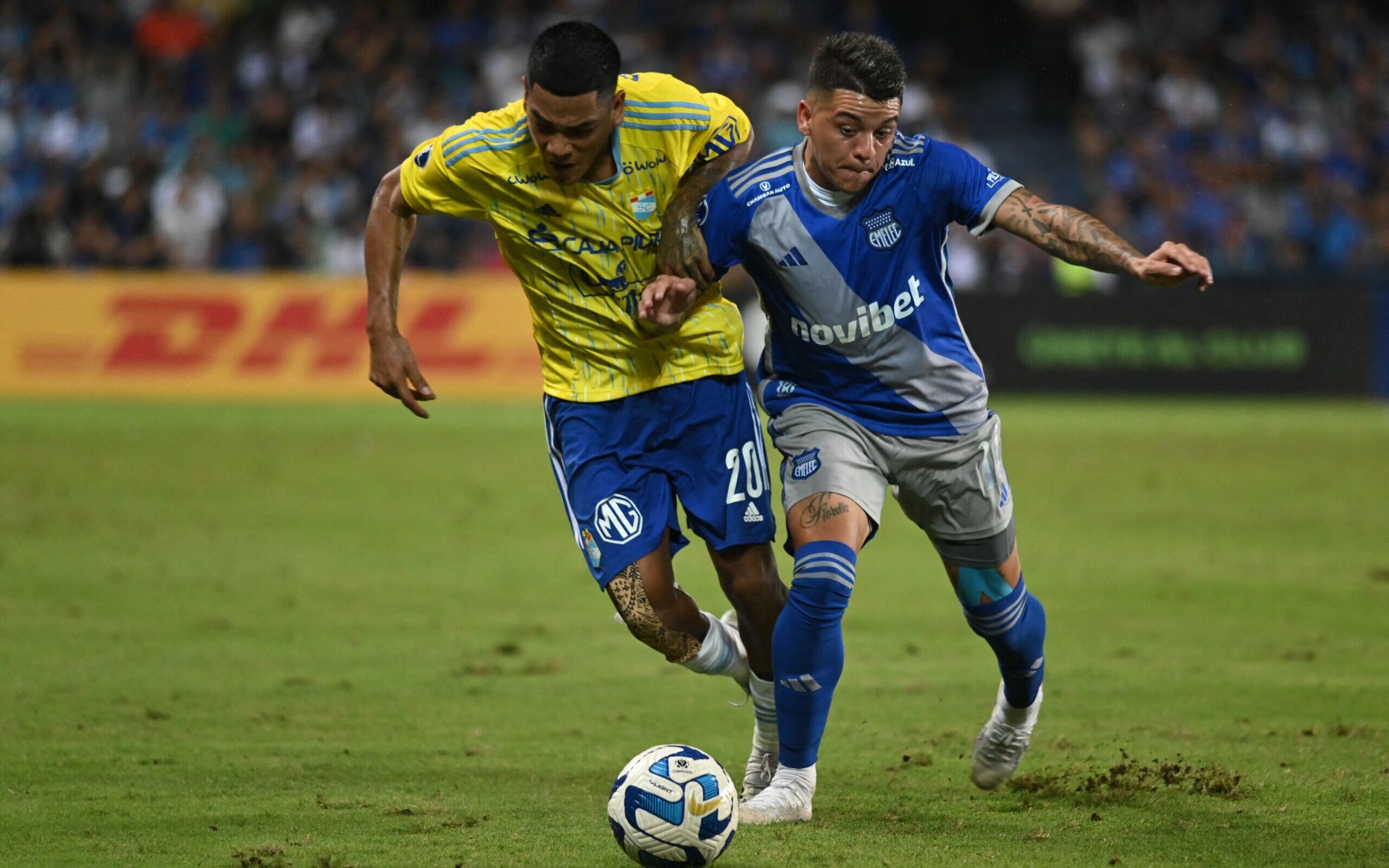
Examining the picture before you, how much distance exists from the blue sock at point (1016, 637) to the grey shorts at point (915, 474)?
6.3 inches

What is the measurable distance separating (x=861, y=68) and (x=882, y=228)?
1.66 feet

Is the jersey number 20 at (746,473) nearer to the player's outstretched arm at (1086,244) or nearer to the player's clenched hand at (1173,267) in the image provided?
the player's outstretched arm at (1086,244)

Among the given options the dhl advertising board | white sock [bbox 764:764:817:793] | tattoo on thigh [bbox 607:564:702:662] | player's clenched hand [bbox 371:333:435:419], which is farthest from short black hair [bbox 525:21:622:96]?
the dhl advertising board

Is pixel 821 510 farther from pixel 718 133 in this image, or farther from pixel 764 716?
pixel 718 133

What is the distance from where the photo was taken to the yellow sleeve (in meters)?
5.35

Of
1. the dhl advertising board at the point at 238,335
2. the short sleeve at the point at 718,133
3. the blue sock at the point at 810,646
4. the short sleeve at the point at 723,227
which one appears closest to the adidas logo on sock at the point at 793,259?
→ the short sleeve at the point at 723,227

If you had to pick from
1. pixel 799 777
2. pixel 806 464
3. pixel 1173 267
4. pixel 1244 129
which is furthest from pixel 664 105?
pixel 1244 129

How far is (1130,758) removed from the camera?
5.58 metres

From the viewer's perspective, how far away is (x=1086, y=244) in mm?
4812

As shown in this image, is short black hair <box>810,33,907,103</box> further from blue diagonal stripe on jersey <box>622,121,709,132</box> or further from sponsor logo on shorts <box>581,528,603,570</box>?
sponsor logo on shorts <box>581,528,603,570</box>

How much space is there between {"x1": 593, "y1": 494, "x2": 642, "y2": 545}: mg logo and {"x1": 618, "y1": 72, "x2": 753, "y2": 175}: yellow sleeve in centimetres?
112

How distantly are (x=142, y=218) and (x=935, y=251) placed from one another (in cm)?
1785

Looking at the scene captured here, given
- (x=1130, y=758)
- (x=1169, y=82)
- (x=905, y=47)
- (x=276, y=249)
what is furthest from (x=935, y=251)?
(x=905, y=47)

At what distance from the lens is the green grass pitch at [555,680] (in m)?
4.68
